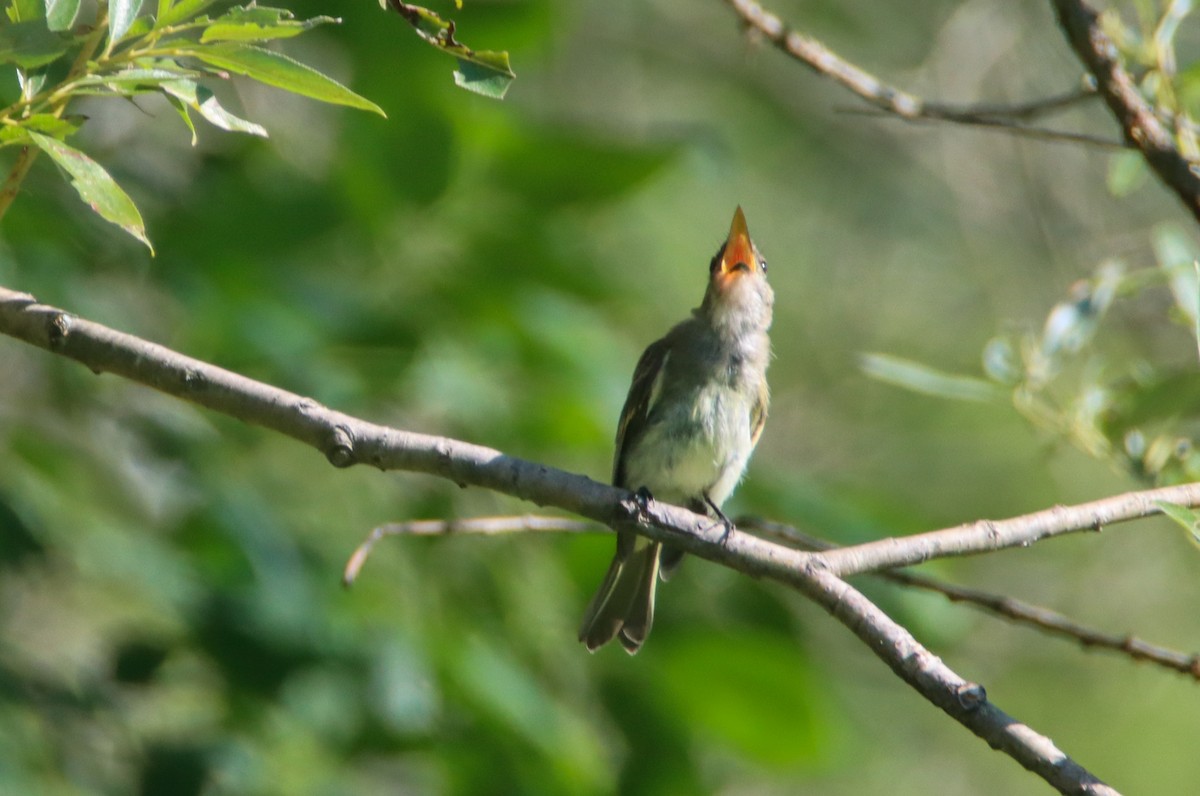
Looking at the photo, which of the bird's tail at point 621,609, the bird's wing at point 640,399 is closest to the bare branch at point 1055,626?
the bird's tail at point 621,609

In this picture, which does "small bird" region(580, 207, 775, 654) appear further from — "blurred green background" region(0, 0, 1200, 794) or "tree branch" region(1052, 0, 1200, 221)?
"tree branch" region(1052, 0, 1200, 221)

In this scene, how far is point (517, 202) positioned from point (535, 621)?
1.21m

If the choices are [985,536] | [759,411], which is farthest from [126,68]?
[759,411]

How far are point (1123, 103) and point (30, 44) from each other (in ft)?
6.10

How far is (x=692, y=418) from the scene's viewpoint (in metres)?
4.10

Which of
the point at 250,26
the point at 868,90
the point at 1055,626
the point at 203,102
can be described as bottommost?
the point at 203,102

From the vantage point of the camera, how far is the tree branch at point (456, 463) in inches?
77.3

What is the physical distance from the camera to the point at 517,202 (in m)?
3.74

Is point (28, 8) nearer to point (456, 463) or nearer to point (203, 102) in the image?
point (203, 102)

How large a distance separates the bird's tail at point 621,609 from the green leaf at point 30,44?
2108 millimetres

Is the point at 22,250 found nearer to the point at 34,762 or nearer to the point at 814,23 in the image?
the point at 34,762

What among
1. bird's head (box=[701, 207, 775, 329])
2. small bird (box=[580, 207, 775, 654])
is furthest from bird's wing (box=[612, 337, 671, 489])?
bird's head (box=[701, 207, 775, 329])

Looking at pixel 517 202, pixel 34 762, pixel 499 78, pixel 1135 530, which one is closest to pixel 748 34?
pixel 517 202

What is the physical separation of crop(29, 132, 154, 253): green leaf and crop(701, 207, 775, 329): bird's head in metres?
2.79
